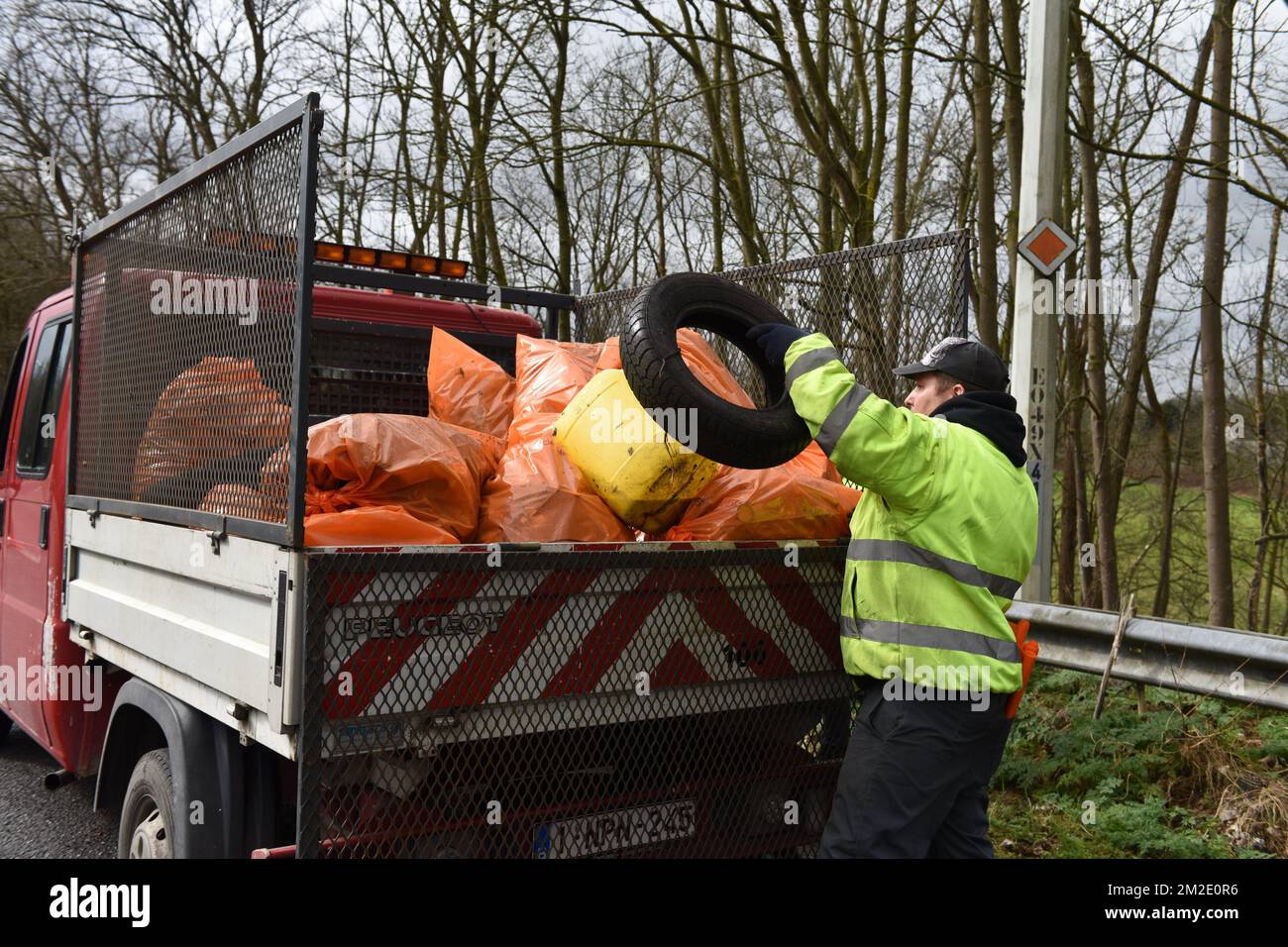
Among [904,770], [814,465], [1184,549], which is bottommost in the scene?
[1184,549]

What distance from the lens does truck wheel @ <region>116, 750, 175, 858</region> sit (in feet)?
9.72

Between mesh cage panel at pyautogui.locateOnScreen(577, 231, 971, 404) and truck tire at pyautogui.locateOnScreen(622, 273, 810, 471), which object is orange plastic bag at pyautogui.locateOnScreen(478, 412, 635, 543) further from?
mesh cage panel at pyautogui.locateOnScreen(577, 231, 971, 404)

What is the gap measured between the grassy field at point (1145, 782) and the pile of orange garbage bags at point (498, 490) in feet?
A: 6.56

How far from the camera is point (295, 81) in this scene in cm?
1593

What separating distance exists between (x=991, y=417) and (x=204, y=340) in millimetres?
2155

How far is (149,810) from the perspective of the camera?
318 cm

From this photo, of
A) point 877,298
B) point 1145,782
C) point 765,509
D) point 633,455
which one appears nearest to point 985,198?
point 1145,782

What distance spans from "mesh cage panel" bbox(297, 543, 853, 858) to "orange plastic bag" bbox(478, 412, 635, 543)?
33cm

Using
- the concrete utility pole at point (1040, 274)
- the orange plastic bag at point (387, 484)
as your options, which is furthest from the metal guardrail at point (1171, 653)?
the orange plastic bag at point (387, 484)

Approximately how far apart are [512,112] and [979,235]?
5.12 m

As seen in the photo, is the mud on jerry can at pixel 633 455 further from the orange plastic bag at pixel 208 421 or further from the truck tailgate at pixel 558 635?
the orange plastic bag at pixel 208 421

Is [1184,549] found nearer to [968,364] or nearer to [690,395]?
[968,364]

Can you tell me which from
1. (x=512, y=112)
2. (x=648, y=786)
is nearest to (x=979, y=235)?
(x=512, y=112)
